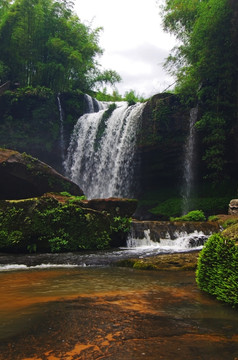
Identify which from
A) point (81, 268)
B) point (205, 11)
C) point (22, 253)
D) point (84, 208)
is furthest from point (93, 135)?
point (81, 268)

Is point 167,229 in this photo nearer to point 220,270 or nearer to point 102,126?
point 220,270

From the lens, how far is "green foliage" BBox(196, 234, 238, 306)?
14.4 ft

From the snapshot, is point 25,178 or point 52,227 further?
point 25,178

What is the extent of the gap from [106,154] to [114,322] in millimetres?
19922

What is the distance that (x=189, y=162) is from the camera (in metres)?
21.7

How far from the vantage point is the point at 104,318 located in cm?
371

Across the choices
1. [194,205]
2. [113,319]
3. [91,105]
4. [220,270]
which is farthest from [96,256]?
[91,105]

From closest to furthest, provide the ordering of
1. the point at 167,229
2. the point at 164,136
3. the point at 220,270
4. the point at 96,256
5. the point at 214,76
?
the point at 220,270, the point at 96,256, the point at 167,229, the point at 214,76, the point at 164,136

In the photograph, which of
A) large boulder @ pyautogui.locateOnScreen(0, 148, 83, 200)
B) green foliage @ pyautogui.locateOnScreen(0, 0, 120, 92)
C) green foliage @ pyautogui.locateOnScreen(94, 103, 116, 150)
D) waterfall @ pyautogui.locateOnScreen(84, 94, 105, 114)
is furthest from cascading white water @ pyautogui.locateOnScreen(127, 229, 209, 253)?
green foliage @ pyautogui.locateOnScreen(0, 0, 120, 92)

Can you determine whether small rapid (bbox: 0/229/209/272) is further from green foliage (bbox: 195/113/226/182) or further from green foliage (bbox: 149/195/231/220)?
green foliage (bbox: 195/113/226/182)

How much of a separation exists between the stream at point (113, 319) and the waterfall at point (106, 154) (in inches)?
617

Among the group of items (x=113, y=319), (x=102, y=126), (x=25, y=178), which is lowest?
(x=113, y=319)

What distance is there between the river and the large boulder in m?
10.6

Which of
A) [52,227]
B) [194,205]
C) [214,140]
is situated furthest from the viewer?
[194,205]
